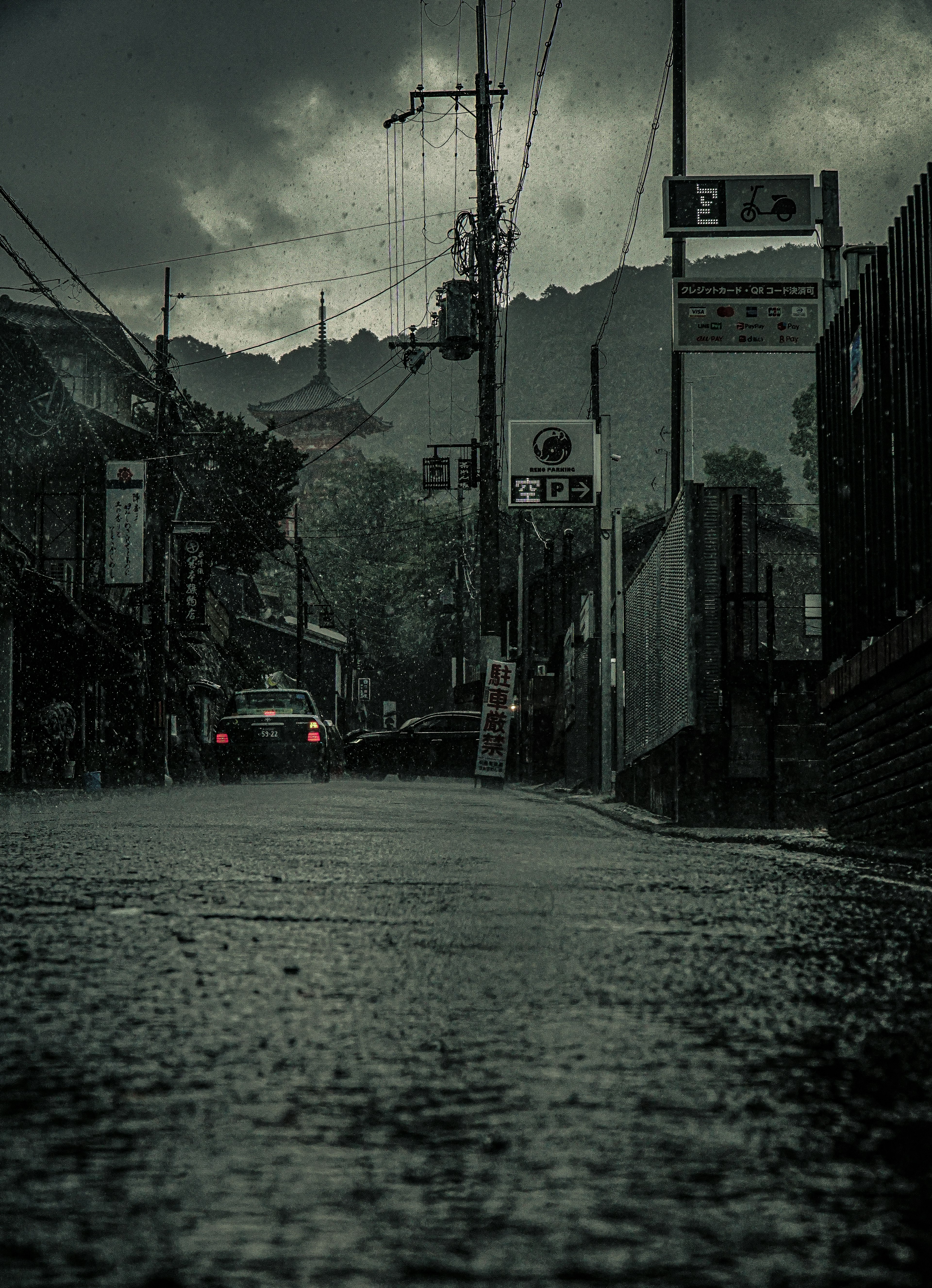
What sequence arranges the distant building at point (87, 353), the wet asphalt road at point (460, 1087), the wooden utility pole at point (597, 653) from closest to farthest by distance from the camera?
the wet asphalt road at point (460, 1087) → the wooden utility pole at point (597, 653) → the distant building at point (87, 353)

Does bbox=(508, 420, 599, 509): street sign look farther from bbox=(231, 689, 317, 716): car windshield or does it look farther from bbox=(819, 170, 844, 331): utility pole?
bbox=(819, 170, 844, 331): utility pole

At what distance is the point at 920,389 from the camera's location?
280 inches

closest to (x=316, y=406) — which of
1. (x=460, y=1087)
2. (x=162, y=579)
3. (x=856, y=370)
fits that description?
(x=162, y=579)

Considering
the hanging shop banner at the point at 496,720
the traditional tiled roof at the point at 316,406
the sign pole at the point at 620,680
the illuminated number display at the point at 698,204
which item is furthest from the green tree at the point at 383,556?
the illuminated number display at the point at 698,204

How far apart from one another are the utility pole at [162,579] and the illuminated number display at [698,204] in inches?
698

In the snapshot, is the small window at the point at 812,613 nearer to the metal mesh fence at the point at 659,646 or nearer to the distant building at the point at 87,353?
the distant building at the point at 87,353

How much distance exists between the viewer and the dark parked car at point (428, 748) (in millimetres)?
31344

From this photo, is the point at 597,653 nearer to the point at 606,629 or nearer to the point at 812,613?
the point at 606,629

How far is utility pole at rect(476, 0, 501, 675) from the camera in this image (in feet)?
93.1

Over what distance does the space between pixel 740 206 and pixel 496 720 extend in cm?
1527

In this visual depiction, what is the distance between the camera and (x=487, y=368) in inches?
1150

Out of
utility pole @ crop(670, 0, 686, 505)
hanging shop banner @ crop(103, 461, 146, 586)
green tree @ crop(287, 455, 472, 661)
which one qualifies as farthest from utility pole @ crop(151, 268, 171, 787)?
green tree @ crop(287, 455, 472, 661)

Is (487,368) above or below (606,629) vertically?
above

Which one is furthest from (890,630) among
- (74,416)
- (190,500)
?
(190,500)
